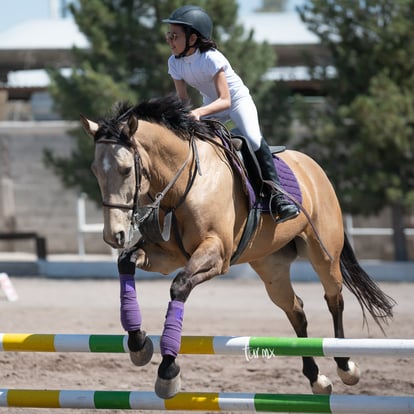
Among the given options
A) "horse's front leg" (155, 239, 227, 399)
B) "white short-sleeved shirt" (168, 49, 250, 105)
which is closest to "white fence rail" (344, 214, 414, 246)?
"white short-sleeved shirt" (168, 49, 250, 105)

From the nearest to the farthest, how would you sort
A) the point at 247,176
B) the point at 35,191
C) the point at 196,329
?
the point at 247,176, the point at 196,329, the point at 35,191

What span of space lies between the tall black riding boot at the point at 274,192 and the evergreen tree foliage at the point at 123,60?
9.42 m

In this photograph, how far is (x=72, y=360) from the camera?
7.86 meters

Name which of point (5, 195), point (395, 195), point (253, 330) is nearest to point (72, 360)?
point (253, 330)

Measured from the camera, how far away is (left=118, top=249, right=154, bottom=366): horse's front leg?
5027 mm

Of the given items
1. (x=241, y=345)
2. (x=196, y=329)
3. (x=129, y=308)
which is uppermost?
(x=129, y=308)

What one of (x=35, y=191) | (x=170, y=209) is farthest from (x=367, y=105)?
(x=170, y=209)

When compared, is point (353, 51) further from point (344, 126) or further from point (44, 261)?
point (44, 261)

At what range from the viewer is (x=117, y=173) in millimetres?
4867

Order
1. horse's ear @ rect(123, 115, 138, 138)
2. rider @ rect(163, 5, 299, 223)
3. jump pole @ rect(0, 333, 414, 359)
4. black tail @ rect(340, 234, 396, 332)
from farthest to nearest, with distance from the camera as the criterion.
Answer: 1. black tail @ rect(340, 234, 396, 332)
2. rider @ rect(163, 5, 299, 223)
3. horse's ear @ rect(123, 115, 138, 138)
4. jump pole @ rect(0, 333, 414, 359)

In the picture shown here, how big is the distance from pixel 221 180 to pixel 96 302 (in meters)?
7.12

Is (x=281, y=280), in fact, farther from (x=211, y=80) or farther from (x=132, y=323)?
(x=132, y=323)

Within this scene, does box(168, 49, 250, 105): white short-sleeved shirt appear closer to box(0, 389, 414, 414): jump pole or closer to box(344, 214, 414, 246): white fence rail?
box(0, 389, 414, 414): jump pole

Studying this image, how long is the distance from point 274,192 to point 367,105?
8.67m
